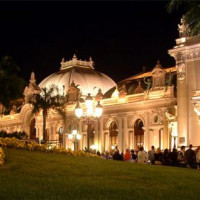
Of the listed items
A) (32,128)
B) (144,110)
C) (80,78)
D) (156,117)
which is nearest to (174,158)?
(156,117)

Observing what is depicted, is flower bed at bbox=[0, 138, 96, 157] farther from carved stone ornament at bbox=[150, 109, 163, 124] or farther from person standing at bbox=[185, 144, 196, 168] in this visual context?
carved stone ornament at bbox=[150, 109, 163, 124]

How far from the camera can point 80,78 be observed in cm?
7325

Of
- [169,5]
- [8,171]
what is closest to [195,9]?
[169,5]

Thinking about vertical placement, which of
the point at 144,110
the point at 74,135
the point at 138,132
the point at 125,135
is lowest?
the point at 74,135

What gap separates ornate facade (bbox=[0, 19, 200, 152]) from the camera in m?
40.8

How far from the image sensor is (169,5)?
1368 cm

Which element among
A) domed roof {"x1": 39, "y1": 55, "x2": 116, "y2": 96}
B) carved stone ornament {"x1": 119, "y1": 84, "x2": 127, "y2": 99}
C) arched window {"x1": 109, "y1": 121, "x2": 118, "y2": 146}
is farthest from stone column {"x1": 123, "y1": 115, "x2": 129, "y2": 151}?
domed roof {"x1": 39, "y1": 55, "x2": 116, "y2": 96}

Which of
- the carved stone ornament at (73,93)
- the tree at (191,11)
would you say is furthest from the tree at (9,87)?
the carved stone ornament at (73,93)

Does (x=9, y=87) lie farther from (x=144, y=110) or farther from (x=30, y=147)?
(x=144, y=110)

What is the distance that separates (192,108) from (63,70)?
128 feet

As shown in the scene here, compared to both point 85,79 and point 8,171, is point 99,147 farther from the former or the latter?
point 8,171

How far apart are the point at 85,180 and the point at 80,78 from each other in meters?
57.5

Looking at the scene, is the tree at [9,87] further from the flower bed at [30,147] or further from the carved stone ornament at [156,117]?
the carved stone ornament at [156,117]

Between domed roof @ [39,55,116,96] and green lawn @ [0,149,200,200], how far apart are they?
49.8 meters
